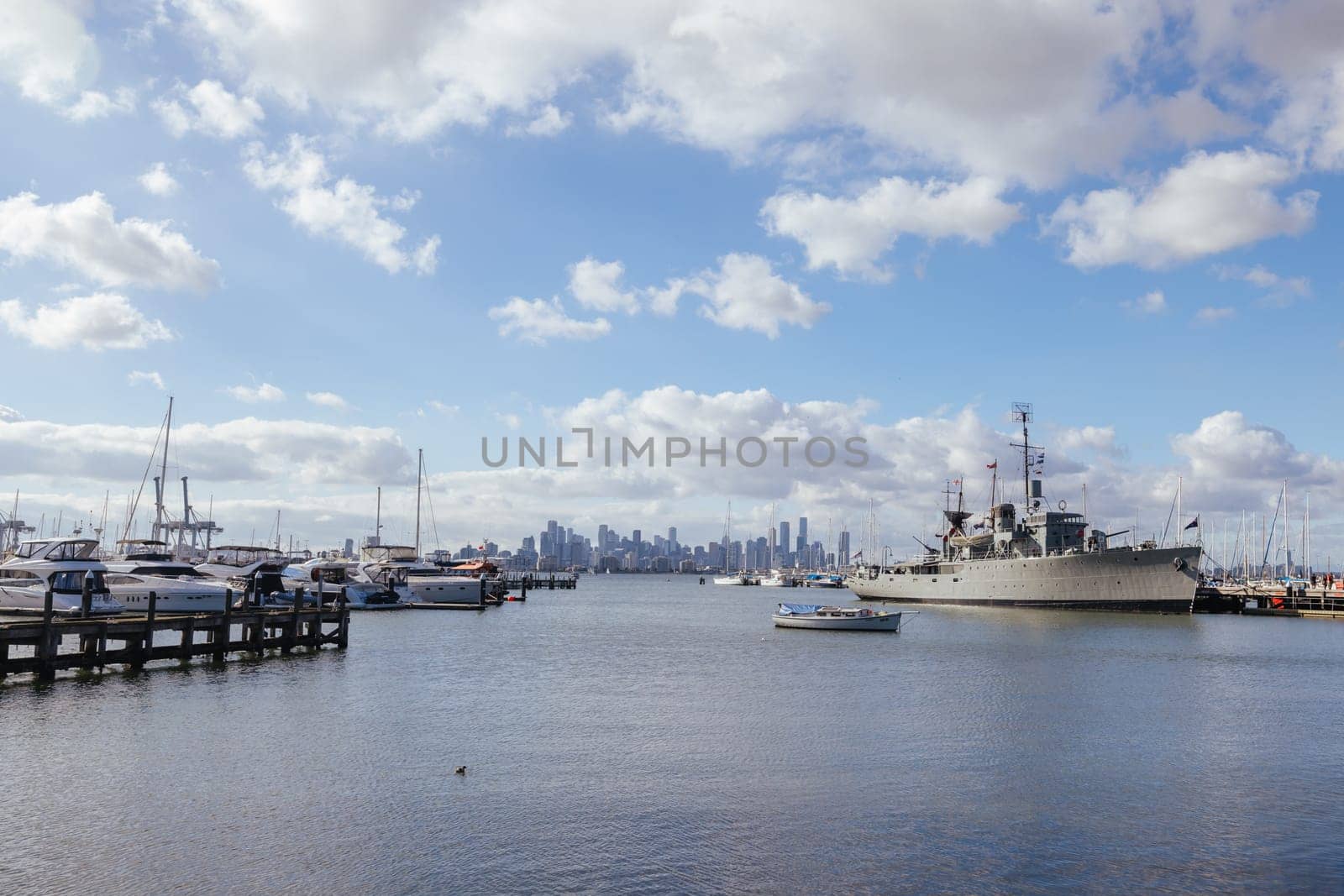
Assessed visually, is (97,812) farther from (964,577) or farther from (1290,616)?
(1290,616)

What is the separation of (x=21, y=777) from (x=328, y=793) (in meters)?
7.02

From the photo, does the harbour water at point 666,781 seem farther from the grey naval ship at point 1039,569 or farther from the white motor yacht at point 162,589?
the grey naval ship at point 1039,569

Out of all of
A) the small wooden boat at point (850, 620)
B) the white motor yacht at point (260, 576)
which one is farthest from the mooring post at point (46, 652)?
the small wooden boat at point (850, 620)

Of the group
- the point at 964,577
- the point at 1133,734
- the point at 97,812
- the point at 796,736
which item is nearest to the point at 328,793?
the point at 97,812

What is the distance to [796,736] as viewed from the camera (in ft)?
93.5

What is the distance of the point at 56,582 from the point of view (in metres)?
48.5

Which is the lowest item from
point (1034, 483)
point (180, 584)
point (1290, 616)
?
point (1290, 616)

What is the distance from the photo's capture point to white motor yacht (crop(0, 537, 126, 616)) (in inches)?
1866

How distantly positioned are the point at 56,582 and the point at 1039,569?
91355 millimetres

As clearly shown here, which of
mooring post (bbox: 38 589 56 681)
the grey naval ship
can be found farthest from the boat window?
the grey naval ship

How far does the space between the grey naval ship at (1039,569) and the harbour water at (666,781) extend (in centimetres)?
5482

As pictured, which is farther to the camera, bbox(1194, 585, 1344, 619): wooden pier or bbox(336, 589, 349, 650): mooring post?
bbox(1194, 585, 1344, 619): wooden pier

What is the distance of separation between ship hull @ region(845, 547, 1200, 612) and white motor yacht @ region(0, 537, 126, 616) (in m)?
88.5

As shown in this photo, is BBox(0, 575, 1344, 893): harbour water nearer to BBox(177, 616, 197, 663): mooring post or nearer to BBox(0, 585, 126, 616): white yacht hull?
BBox(177, 616, 197, 663): mooring post
